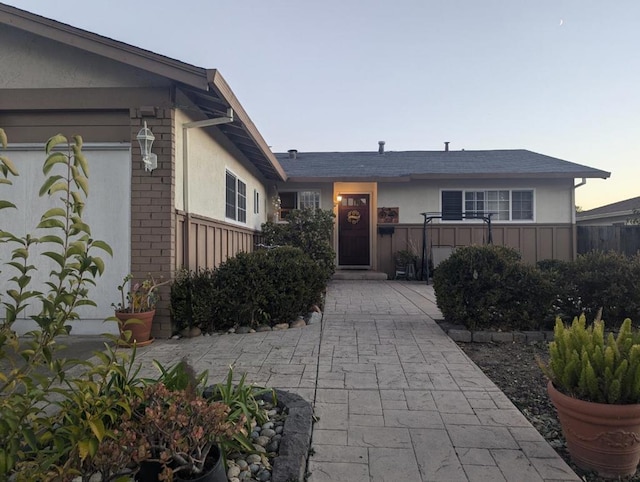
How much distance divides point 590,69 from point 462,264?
7.74 m

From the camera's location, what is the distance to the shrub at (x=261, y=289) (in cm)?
511

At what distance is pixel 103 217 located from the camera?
4836 mm

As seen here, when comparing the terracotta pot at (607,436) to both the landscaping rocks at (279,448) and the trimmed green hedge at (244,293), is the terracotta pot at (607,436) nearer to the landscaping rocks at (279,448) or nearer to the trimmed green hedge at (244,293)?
the landscaping rocks at (279,448)

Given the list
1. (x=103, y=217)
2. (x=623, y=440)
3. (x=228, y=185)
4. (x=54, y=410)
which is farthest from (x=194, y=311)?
(x=623, y=440)

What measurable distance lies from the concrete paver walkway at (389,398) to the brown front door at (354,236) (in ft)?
21.7

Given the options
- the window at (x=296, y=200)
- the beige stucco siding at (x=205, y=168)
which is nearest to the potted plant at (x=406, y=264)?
the window at (x=296, y=200)

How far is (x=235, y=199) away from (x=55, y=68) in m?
3.89

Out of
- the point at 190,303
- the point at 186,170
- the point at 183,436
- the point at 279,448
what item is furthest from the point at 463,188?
the point at 183,436

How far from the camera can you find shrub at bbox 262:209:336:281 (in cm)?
984

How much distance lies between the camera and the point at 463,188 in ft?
38.5

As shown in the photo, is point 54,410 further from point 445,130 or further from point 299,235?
point 445,130

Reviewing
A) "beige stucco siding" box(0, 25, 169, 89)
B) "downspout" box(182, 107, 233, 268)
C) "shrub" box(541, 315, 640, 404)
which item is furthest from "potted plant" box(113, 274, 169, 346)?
"shrub" box(541, 315, 640, 404)

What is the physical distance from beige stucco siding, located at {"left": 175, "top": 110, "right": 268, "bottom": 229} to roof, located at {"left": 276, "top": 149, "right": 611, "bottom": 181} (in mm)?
4262

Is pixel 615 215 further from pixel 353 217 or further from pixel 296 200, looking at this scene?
pixel 296 200
